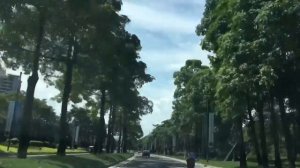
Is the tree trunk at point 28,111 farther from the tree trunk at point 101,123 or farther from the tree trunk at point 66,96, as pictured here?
the tree trunk at point 101,123

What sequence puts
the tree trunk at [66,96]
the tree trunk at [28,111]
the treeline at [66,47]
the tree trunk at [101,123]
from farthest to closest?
the tree trunk at [101,123] < the tree trunk at [66,96] < the tree trunk at [28,111] < the treeline at [66,47]

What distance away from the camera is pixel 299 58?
29.0 m

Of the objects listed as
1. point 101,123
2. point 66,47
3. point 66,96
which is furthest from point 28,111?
point 101,123

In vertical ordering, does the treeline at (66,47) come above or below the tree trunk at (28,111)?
above

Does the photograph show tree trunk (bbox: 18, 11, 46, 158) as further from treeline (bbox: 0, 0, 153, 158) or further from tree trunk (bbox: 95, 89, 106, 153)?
tree trunk (bbox: 95, 89, 106, 153)

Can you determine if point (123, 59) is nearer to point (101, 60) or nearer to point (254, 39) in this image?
point (101, 60)

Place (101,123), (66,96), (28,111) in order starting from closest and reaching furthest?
(28,111) → (66,96) → (101,123)

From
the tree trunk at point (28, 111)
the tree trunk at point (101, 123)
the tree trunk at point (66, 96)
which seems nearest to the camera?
the tree trunk at point (28, 111)

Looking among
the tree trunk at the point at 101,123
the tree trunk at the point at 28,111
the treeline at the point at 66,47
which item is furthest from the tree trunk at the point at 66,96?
the tree trunk at the point at 101,123

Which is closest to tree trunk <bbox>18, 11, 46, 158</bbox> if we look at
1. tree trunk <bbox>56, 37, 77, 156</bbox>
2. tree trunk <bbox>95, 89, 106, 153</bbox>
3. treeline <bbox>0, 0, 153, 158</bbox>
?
treeline <bbox>0, 0, 153, 158</bbox>

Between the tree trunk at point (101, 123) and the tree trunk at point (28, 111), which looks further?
the tree trunk at point (101, 123)

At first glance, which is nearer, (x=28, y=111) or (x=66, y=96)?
(x=28, y=111)

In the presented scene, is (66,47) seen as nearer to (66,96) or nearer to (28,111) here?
(66,96)

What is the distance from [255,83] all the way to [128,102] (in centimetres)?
3351
